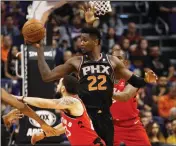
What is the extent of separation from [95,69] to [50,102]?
2.48 ft

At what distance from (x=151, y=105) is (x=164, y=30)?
447cm

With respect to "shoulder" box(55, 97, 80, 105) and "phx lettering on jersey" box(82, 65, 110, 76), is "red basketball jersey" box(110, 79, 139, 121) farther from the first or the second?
"shoulder" box(55, 97, 80, 105)

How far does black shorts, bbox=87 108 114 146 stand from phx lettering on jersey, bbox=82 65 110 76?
44 cm

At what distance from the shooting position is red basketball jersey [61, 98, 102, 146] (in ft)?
21.9

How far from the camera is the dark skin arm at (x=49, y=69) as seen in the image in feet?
22.3

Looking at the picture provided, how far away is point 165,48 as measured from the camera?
17.1 m

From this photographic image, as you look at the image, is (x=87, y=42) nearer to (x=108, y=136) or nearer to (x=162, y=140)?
(x=108, y=136)

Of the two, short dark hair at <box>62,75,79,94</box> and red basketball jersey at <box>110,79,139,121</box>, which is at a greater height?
short dark hair at <box>62,75,79,94</box>

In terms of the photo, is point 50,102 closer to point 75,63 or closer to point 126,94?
point 75,63

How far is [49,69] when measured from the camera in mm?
6852

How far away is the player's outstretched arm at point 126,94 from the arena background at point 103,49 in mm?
2580

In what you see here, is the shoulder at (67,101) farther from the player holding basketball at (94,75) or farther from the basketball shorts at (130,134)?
the basketball shorts at (130,134)

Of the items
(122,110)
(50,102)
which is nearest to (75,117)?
(50,102)

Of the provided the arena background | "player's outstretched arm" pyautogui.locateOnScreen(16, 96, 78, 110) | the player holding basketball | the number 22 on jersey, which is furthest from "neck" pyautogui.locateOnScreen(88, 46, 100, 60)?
the arena background
